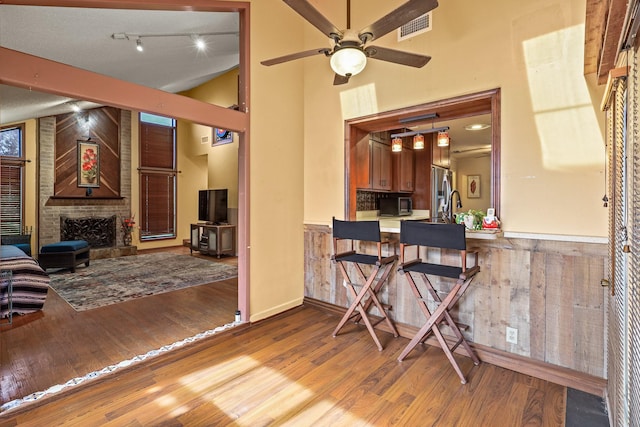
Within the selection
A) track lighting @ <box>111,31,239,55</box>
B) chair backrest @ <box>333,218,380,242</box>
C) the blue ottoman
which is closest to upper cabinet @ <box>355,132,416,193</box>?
chair backrest @ <box>333,218,380,242</box>

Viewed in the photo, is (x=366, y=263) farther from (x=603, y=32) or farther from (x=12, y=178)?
(x=12, y=178)

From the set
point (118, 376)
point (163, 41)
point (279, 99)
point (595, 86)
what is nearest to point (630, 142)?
point (595, 86)

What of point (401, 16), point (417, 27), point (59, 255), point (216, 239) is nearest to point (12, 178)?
point (59, 255)

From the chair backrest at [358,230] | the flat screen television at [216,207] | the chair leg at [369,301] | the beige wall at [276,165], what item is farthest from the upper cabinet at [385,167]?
the flat screen television at [216,207]

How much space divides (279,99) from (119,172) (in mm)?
5696

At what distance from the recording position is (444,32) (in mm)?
2619

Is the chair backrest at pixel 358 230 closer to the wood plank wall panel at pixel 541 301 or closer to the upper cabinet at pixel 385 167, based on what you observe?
the wood plank wall panel at pixel 541 301

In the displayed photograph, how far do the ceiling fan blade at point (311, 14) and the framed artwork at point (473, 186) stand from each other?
738 centimetres

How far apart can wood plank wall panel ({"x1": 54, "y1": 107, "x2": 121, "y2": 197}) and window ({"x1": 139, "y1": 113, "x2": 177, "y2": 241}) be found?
59cm

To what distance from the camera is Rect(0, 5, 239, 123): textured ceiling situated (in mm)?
2621

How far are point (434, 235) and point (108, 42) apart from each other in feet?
12.6

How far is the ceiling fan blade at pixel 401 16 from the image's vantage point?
154 centimetres

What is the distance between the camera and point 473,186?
8.12 meters

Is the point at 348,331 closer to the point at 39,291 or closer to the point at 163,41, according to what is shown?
the point at 39,291
